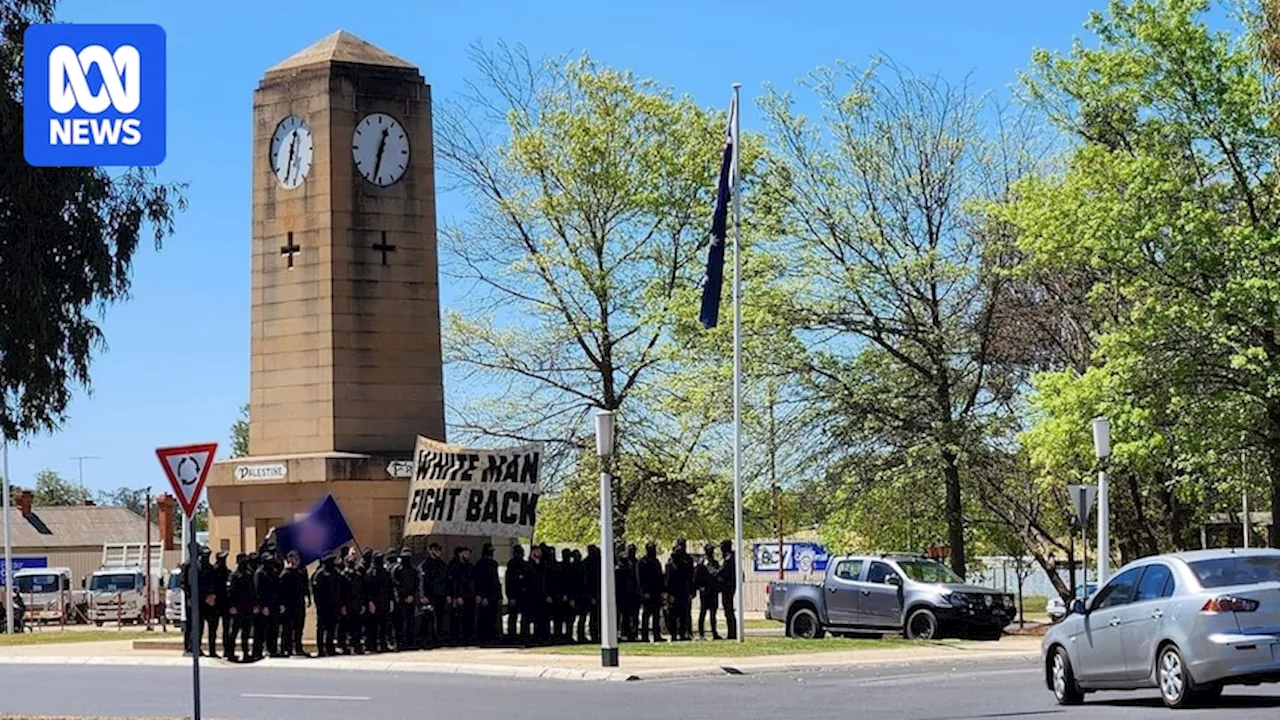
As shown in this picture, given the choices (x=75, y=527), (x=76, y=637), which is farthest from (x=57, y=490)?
(x=76, y=637)

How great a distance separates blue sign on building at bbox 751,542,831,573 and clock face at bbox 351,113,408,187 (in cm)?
2285

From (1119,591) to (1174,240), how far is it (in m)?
16.8

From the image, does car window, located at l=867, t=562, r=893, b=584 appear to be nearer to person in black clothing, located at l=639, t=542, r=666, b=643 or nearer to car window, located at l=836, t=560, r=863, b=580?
car window, located at l=836, t=560, r=863, b=580

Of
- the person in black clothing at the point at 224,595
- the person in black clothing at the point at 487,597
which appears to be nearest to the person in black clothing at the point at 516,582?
the person in black clothing at the point at 487,597

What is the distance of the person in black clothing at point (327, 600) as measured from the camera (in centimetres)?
3048

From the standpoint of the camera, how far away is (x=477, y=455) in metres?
33.6

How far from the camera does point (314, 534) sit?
1325 inches

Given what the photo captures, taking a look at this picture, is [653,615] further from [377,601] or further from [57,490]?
[57,490]

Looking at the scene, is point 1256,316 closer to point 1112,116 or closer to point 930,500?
point 1112,116

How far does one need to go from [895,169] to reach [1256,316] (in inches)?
362

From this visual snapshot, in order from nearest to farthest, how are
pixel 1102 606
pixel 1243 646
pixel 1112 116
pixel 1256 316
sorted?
pixel 1243 646
pixel 1102 606
pixel 1256 316
pixel 1112 116

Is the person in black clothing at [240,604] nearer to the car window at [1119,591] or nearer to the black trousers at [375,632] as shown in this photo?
the black trousers at [375,632]

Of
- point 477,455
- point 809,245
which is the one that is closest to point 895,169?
point 809,245

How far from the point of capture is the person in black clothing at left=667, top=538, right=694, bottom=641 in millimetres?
33812
